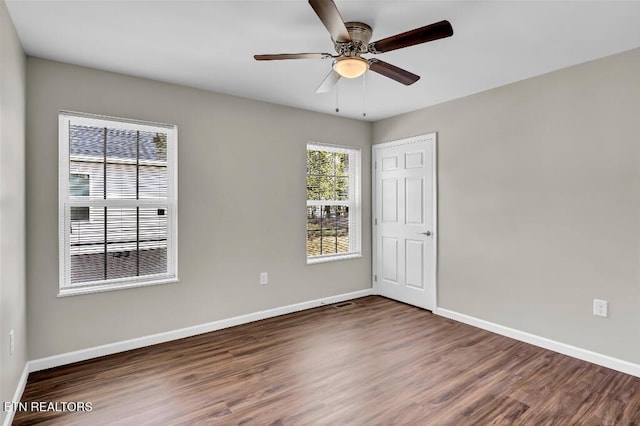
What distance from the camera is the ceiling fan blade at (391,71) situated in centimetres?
226

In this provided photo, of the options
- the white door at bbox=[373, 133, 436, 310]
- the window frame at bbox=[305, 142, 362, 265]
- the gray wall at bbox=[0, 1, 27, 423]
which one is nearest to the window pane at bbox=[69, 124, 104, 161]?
the gray wall at bbox=[0, 1, 27, 423]

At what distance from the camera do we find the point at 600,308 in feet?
9.20

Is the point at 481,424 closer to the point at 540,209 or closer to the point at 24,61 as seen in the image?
the point at 540,209

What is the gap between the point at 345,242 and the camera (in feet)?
15.7

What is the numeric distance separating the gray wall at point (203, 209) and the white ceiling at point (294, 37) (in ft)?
0.79

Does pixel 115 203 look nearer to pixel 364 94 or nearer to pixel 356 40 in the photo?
pixel 356 40

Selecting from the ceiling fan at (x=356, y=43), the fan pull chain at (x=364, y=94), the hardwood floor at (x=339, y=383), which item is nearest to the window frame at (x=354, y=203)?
the fan pull chain at (x=364, y=94)

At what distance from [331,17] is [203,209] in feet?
7.53

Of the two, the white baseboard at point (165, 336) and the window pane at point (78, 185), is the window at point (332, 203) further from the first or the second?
the window pane at point (78, 185)

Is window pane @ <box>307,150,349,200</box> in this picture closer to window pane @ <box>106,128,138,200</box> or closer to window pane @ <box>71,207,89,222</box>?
window pane @ <box>106,128,138,200</box>

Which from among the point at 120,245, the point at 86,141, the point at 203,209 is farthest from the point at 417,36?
the point at 120,245

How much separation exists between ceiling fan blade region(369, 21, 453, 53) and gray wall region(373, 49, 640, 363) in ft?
5.87

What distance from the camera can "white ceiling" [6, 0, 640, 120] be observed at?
209 cm

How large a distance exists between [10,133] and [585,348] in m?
4.34
